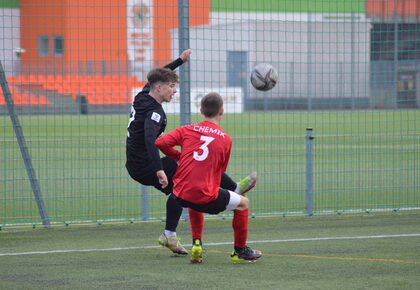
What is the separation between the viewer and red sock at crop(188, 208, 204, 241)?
830 centimetres

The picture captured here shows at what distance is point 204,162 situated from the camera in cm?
774

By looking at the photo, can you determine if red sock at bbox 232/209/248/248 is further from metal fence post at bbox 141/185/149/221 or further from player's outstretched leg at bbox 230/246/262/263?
metal fence post at bbox 141/185/149/221

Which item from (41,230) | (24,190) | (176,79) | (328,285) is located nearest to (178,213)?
(176,79)

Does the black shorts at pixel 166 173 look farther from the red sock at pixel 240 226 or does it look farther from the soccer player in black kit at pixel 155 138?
the red sock at pixel 240 226

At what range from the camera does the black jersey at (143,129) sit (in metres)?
8.23

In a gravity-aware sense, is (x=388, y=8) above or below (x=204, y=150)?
above

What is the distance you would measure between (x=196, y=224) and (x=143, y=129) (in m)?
1.02

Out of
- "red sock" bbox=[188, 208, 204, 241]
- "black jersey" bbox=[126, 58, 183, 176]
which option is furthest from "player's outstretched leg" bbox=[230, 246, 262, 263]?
"black jersey" bbox=[126, 58, 183, 176]

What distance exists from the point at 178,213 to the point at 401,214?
4.35m

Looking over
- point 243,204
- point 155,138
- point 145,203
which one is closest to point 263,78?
point 145,203

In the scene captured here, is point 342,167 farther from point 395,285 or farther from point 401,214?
point 395,285

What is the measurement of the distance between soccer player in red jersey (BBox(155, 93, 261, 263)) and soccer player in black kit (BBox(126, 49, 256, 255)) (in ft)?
1.08

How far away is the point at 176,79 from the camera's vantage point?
853 centimetres

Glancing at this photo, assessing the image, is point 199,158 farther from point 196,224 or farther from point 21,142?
point 21,142
